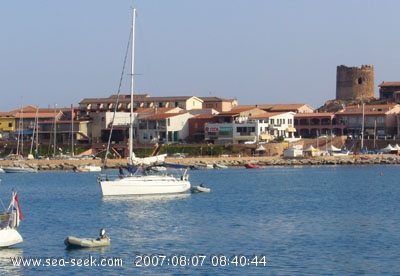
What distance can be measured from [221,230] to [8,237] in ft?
29.4

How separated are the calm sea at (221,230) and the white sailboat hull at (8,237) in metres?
0.29

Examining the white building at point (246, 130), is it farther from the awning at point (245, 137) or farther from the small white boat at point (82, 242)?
the small white boat at point (82, 242)

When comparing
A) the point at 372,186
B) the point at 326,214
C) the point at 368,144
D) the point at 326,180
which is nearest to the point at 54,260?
the point at 326,214

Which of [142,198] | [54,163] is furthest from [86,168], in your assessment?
[142,198]

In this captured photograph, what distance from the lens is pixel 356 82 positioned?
413 feet

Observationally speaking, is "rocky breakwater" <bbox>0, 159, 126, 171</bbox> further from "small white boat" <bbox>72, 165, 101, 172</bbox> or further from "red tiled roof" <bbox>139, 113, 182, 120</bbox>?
"red tiled roof" <bbox>139, 113, 182, 120</bbox>

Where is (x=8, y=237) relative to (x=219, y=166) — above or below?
below

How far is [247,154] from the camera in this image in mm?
92938

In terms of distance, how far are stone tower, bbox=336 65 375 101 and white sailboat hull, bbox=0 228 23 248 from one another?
100m

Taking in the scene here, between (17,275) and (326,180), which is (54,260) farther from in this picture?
(326,180)

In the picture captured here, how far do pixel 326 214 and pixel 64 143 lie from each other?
64453 mm

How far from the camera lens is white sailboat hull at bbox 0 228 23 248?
27781 mm

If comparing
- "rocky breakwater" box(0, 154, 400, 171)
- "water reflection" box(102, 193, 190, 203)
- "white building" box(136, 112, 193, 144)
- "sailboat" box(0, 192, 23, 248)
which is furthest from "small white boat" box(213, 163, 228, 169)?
"sailboat" box(0, 192, 23, 248)

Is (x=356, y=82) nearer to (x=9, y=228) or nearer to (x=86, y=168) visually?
(x=86, y=168)
